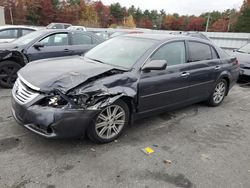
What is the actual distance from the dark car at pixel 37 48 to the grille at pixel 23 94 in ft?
8.89

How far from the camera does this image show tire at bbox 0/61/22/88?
5.62m

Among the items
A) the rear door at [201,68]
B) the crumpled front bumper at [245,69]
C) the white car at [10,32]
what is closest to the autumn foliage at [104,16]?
the white car at [10,32]

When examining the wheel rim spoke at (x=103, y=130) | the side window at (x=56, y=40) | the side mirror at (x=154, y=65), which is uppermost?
the side window at (x=56, y=40)

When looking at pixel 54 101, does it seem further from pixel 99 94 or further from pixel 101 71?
pixel 101 71

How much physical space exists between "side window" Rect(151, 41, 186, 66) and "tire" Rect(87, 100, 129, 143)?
102 centimetres

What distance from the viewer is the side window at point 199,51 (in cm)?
445

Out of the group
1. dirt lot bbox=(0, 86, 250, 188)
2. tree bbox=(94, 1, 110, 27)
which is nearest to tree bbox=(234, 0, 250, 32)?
tree bbox=(94, 1, 110, 27)

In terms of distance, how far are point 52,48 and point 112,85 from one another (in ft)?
12.3

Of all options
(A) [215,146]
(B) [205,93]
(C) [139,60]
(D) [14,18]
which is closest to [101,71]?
(C) [139,60]

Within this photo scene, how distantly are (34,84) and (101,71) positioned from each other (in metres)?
0.92

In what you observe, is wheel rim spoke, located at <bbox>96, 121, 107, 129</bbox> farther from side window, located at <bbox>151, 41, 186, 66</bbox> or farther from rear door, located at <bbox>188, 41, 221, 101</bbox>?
rear door, located at <bbox>188, 41, 221, 101</bbox>

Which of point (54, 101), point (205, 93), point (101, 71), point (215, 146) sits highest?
point (101, 71)

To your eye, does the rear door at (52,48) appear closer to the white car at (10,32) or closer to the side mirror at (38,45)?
the side mirror at (38,45)

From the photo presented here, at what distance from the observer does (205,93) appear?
4879 mm
